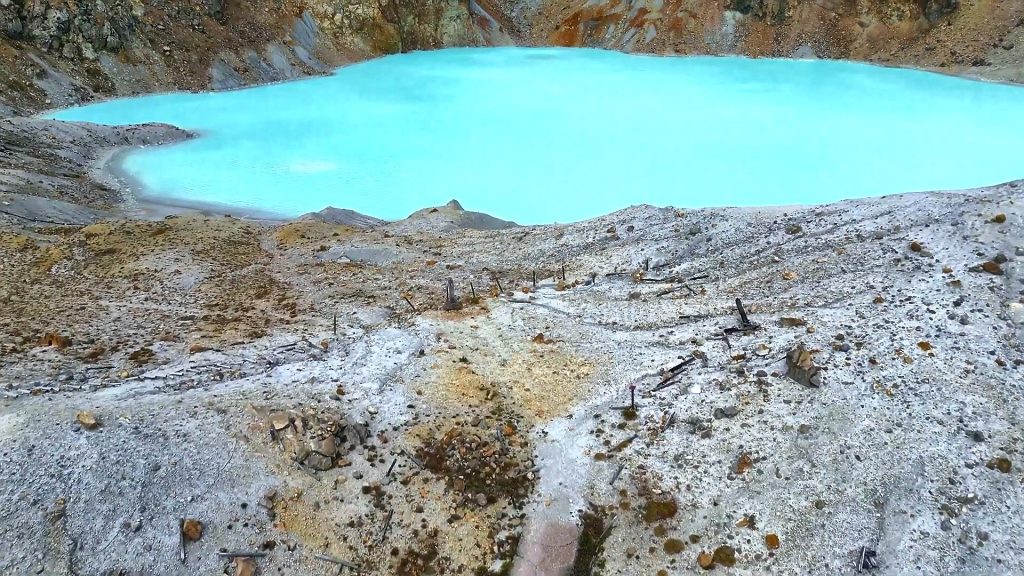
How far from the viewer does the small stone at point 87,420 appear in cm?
648

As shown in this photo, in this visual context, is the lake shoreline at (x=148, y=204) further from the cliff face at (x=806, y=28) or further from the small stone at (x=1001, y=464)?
the cliff face at (x=806, y=28)

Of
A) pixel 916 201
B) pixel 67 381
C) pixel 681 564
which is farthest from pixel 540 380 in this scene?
pixel 916 201

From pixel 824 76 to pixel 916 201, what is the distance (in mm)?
33693

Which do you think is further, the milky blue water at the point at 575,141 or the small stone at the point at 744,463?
the milky blue water at the point at 575,141

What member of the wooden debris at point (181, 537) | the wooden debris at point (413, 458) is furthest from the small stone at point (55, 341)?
the wooden debris at point (413, 458)

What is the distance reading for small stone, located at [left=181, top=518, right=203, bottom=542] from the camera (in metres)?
5.66

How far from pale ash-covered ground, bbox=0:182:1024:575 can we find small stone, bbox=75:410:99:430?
12cm

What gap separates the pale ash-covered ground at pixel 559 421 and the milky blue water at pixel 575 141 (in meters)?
10.6

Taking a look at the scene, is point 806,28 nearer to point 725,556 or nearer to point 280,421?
point 725,556

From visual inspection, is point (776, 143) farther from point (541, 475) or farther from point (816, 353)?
point (541, 475)

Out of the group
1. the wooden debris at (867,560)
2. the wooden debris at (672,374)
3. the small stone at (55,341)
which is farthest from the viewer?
the small stone at (55,341)

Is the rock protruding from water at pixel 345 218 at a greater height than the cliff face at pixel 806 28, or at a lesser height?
lesser

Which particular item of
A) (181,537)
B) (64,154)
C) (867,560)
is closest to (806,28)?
(64,154)

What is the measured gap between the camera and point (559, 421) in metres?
7.21
